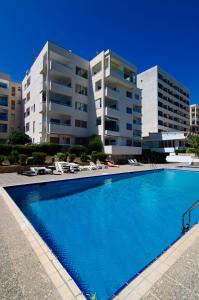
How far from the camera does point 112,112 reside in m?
32.8

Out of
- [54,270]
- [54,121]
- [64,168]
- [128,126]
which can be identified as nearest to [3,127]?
[54,121]

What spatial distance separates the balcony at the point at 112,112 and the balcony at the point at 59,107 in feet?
21.5

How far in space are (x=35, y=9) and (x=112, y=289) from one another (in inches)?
794

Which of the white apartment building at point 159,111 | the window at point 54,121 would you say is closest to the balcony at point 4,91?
the window at point 54,121

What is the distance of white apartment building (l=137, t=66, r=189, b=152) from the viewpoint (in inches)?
1842

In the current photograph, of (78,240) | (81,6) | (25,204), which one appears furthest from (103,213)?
(81,6)

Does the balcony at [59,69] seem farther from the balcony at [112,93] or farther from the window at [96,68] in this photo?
the balcony at [112,93]

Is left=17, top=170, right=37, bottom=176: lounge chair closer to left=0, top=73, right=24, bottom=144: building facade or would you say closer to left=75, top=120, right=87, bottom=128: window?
left=75, top=120, right=87, bottom=128: window

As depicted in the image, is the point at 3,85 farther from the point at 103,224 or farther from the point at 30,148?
the point at 103,224

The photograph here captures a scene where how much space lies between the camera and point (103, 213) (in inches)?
363

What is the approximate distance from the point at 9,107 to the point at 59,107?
17424mm

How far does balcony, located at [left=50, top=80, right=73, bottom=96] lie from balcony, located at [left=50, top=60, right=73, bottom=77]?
6.07 ft

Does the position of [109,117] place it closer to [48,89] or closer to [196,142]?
[48,89]

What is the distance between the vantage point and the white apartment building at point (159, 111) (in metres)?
46.8
